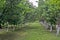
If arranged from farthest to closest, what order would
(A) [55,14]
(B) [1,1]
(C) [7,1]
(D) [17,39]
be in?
(A) [55,14] < (D) [17,39] < (C) [7,1] < (B) [1,1]

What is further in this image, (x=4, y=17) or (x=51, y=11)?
(x=51, y=11)

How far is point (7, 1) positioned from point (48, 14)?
14016 millimetres

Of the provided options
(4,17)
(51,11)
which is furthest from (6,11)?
(51,11)

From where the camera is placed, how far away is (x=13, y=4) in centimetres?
2391

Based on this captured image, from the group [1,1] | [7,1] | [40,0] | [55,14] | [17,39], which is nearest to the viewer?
[1,1]

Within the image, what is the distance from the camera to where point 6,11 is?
2377 centimetres

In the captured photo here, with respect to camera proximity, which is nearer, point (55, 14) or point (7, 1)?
point (7, 1)

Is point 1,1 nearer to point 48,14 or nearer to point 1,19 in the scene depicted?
point 1,19

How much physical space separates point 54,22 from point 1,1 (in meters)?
16.0

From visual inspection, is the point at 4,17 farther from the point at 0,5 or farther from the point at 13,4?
the point at 0,5

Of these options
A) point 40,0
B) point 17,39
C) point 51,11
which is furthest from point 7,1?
point 40,0

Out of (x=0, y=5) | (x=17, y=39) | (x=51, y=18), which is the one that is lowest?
(x=17, y=39)

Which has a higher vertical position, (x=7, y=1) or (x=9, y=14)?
(x=7, y=1)

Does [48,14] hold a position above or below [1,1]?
below
